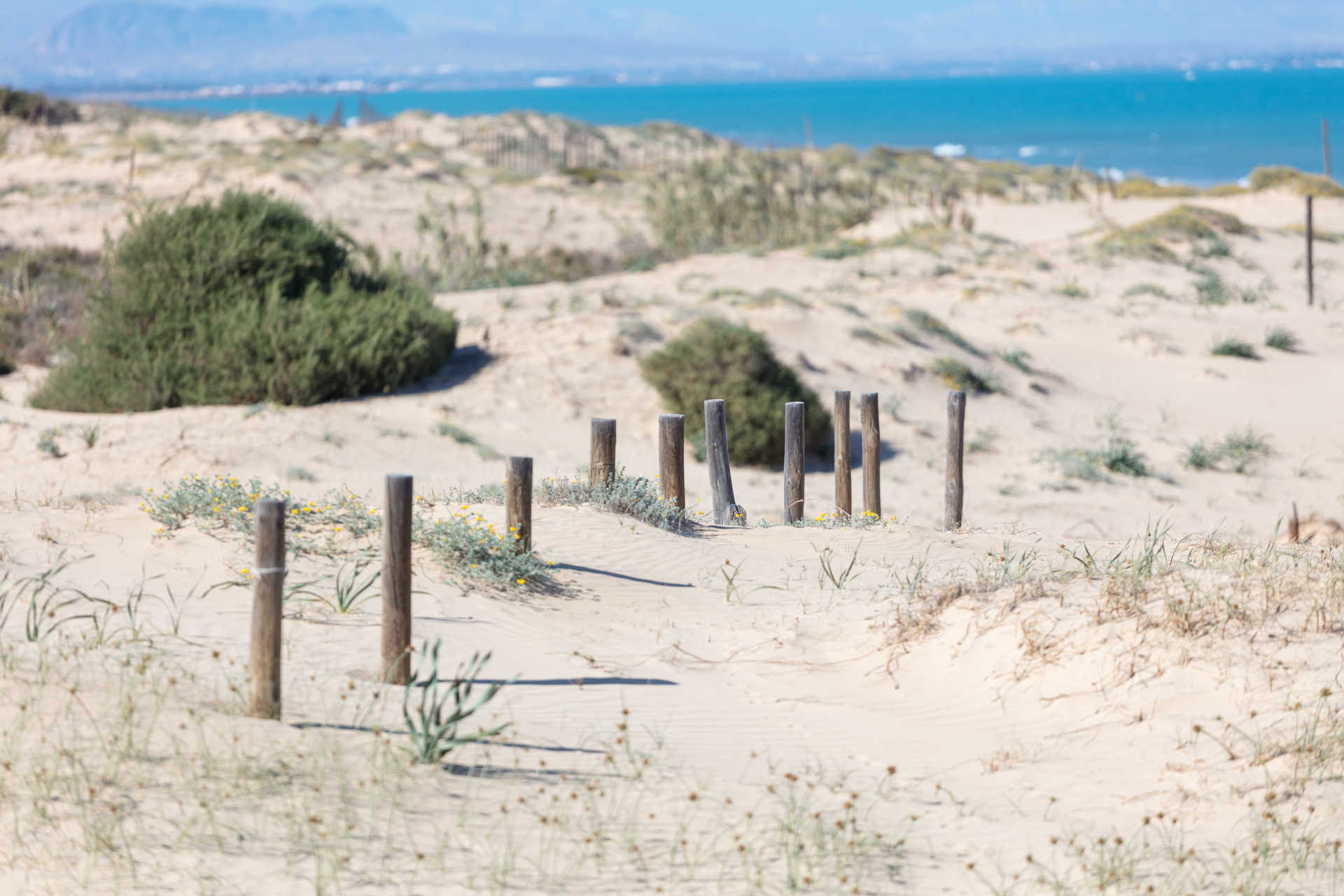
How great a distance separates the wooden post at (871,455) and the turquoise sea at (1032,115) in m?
36.7

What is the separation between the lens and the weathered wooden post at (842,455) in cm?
895

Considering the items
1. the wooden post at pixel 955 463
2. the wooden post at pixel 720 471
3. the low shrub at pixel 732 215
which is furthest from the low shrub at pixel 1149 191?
the wooden post at pixel 720 471

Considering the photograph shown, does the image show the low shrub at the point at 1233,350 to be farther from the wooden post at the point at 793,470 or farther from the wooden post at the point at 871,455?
the wooden post at the point at 793,470

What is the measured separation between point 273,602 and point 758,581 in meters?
3.13

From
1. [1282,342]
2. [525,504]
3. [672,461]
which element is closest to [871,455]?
[672,461]

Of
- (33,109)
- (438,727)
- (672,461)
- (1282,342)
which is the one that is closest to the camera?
(438,727)

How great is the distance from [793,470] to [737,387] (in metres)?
4.13

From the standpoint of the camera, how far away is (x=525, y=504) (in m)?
6.47

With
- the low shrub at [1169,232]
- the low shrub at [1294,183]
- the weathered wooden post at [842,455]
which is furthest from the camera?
the low shrub at [1294,183]

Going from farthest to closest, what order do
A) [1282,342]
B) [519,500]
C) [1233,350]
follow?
[1282,342], [1233,350], [519,500]

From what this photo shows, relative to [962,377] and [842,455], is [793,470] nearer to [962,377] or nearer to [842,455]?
[842,455]

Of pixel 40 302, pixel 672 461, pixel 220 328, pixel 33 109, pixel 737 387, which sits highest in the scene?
pixel 33 109

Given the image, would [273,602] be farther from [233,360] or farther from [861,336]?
[861,336]

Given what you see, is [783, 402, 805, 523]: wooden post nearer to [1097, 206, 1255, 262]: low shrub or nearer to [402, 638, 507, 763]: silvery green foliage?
[402, 638, 507, 763]: silvery green foliage
